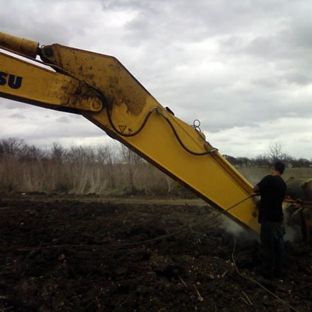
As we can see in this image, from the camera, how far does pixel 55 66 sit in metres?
5.40

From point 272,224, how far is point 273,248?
324mm

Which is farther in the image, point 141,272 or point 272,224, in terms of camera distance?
point 272,224

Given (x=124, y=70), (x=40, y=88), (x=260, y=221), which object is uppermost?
(x=124, y=70)

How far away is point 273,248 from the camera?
5.87 m

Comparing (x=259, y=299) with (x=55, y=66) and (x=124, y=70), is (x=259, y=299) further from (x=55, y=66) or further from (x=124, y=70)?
(x=55, y=66)

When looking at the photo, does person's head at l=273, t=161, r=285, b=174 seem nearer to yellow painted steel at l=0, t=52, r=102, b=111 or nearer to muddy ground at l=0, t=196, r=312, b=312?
muddy ground at l=0, t=196, r=312, b=312

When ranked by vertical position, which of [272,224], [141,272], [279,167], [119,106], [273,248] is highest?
[119,106]

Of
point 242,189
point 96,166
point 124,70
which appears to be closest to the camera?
point 124,70

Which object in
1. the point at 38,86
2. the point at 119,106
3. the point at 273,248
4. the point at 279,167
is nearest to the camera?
the point at 38,86

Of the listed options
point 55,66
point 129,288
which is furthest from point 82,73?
point 129,288

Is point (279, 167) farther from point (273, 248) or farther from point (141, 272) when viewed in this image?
point (141, 272)

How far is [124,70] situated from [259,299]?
330cm

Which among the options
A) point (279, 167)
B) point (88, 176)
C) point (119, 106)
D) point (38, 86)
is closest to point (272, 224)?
point (279, 167)

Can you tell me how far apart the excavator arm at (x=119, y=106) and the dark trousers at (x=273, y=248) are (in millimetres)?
624
